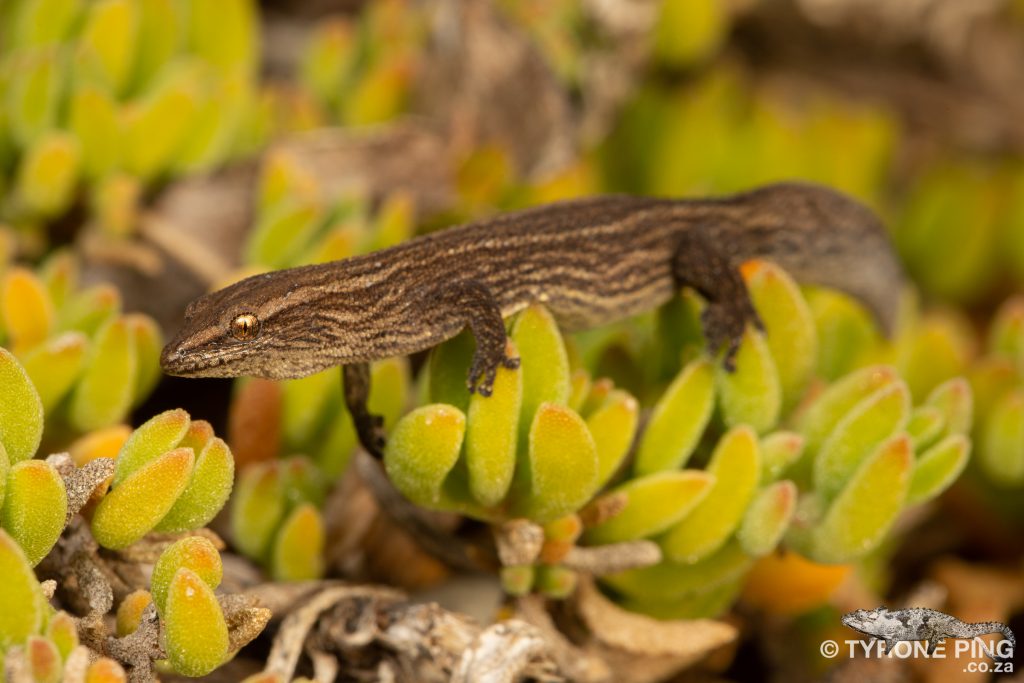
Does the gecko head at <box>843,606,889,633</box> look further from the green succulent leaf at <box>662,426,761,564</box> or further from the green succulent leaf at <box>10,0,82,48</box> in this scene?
the green succulent leaf at <box>10,0,82,48</box>

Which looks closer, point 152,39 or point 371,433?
point 371,433

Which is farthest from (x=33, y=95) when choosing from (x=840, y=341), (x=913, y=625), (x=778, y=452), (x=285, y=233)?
(x=913, y=625)

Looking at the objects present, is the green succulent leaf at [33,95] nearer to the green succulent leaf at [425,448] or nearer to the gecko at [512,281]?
the gecko at [512,281]

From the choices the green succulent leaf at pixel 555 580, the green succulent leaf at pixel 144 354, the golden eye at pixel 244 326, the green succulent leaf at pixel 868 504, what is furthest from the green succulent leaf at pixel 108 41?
the green succulent leaf at pixel 868 504

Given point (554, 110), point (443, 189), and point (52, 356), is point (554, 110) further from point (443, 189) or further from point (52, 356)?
point (52, 356)

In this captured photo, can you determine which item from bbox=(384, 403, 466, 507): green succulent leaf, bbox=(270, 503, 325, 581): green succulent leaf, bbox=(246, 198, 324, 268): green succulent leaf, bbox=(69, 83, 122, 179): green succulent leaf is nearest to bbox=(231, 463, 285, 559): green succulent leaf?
bbox=(270, 503, 325, 581): green succulent leaf

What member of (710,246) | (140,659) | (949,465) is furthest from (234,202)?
(949,465)

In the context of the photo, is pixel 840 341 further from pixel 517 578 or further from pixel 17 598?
pixel 17 598
